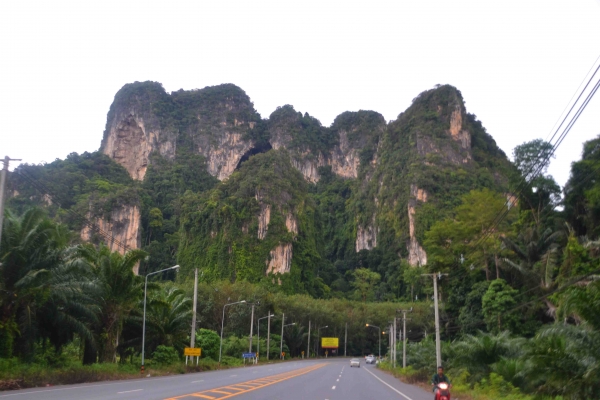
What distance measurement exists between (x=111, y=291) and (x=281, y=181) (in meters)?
81.5

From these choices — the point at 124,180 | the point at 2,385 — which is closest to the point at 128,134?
the point at 124,180

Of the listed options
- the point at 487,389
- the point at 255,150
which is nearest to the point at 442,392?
the point at 487,389

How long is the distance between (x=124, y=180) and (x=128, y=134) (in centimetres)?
2112

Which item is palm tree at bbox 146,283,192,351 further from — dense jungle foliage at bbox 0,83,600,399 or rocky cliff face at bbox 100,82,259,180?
rocky cliff face at bbox 100,82,259,180

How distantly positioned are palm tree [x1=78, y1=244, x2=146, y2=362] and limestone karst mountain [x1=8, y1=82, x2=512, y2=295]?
68.2 metres

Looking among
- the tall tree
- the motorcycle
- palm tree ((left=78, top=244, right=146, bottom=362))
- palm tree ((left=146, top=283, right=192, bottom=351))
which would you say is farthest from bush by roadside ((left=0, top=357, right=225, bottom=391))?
the tall tree

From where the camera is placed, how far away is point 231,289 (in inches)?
2657

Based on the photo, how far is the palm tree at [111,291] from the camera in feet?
94.8

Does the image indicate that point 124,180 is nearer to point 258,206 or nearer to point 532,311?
point 258,206

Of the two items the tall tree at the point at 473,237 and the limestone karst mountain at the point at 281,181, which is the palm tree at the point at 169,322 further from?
the limestone karst mountain at the point at 281,181

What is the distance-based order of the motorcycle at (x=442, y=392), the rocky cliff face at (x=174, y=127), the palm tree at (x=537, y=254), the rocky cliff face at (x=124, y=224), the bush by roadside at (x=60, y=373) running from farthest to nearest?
the rocky cliff face at (x=174, y=127)
the rocky cliff face at (x=124, y=224)
the palm tree at (x=537, y=254)
the bush by roadside at (x=60, y=373)
the motorcycle at (x=442, y=392)

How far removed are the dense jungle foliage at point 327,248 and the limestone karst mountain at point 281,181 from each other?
482mm

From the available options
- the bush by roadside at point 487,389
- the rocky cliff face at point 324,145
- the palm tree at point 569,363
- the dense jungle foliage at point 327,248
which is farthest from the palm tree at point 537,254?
the rocky cliff face at point 324,145

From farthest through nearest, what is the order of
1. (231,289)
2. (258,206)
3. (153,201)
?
1. (153,201)
2. (258,206)
3. (231,289)
